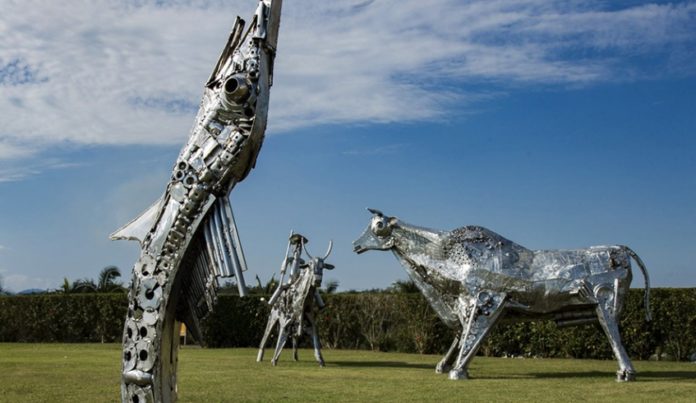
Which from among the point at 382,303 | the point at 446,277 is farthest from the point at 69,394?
the point at 382,303

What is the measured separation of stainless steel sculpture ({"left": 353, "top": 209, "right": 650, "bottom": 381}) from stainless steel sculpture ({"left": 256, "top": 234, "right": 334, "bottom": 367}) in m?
2.70

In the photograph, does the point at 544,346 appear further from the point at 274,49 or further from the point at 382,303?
the point at 274,49

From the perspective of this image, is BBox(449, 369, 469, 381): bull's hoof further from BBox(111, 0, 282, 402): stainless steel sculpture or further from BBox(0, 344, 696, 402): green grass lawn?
BBox(111, 0, 282, 402): stainless steel sculpture

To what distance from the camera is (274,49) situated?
4.84 meters

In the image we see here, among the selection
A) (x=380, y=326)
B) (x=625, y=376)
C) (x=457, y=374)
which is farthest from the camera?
(x=380, y=326)

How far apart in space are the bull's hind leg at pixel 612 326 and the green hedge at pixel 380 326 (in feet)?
19.0

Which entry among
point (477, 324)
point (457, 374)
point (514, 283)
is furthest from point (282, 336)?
point (514, 283)

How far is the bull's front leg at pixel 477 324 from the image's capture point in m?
12.8

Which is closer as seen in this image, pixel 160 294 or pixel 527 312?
pixel 160 294

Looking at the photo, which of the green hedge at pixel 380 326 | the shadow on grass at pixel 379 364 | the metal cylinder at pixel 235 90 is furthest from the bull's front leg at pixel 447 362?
the metal cylinder at pixel 235 90

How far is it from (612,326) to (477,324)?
6.74ft

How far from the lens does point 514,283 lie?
509 inches

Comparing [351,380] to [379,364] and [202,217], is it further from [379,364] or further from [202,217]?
[202,217]

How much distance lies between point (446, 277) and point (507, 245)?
1.13 meters
